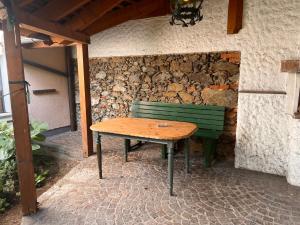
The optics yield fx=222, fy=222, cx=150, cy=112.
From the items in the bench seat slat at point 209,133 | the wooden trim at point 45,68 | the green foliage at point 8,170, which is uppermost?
the wooden trim at point 45,68

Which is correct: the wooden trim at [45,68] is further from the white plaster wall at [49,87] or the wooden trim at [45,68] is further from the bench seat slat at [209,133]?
the bench seat slat at [209,133]

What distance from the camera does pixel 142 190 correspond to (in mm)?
2705

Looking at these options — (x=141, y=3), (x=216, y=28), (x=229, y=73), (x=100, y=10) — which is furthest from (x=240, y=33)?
(x=100, y=10)

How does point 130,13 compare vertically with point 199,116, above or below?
above

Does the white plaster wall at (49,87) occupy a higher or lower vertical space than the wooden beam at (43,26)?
lower

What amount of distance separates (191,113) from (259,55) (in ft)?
4.25

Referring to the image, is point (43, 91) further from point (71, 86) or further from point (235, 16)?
point (235, 16)

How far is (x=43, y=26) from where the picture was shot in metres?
2.58

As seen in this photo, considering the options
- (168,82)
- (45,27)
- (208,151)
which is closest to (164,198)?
(208,151)

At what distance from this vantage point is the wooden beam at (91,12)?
3.13 meters

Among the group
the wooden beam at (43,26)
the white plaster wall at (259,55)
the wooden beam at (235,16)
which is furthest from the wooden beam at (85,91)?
the wooden beam at (235,16)

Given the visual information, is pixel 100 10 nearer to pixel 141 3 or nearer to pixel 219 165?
pixel 141 3

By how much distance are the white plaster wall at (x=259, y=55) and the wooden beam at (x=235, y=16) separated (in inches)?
2.6

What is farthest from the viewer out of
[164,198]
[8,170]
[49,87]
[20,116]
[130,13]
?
[49,87]
